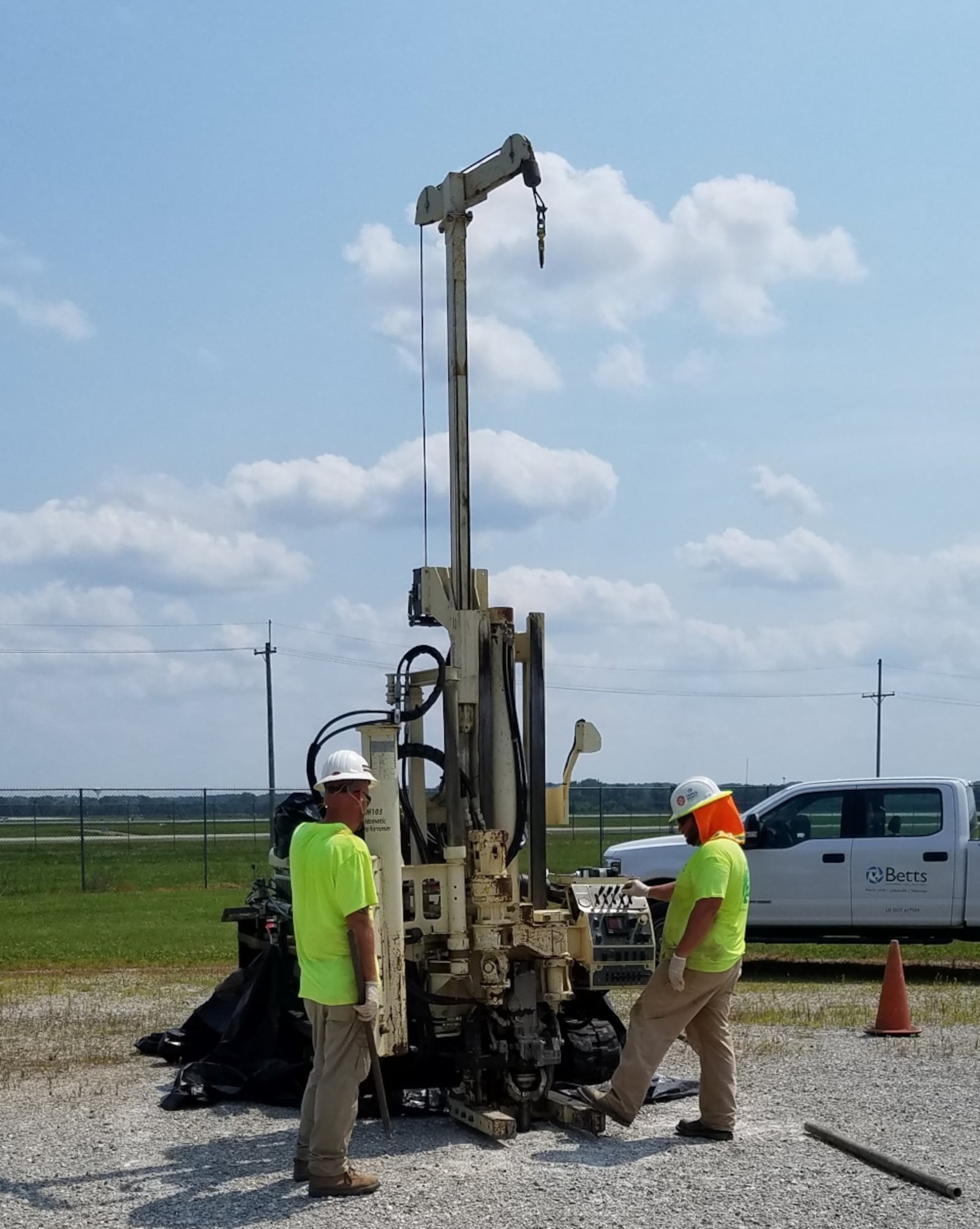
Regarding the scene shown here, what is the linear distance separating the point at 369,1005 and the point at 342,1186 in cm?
85

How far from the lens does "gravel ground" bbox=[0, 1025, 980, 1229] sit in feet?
23.2

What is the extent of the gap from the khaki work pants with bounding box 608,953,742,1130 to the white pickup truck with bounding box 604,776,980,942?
7.99 m

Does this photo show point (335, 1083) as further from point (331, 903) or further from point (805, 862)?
point (805, 862)

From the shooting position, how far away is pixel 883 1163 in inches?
305

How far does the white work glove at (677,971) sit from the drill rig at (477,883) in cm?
46

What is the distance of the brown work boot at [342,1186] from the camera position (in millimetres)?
7398

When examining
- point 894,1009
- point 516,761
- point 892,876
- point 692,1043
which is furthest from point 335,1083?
point 892,876

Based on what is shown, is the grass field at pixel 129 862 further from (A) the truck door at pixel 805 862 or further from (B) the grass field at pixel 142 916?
(A) the truck door at pixel 805 862

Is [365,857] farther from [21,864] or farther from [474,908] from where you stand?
[21,864]

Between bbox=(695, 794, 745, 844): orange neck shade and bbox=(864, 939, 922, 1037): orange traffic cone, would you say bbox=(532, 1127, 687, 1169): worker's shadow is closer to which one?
bbox=(695, 794, 745, 844): orange neck shade

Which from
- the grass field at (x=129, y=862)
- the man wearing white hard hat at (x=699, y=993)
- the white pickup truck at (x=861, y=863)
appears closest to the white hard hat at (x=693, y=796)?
the man wearing white hard hat at (x=699, y=993)

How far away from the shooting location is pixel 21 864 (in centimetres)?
4166

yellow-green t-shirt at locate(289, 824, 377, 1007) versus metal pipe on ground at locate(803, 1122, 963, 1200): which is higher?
yellow-green t-shirt at locate(289, 824, 377, 1007)

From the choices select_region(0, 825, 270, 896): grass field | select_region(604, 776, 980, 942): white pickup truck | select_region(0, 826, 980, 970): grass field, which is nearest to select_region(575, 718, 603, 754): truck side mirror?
select_region(0, 826, 980, 970): grass field
